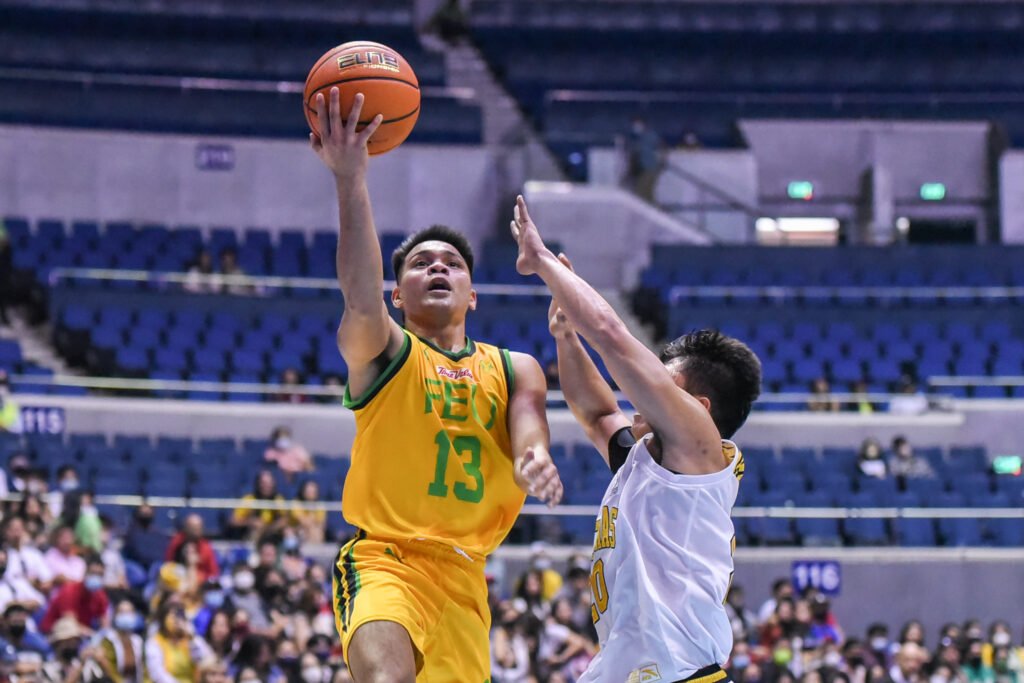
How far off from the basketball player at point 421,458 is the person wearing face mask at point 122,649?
5667 mm

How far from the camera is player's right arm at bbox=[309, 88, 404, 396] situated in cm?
491

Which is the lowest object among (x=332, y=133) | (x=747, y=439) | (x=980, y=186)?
(x=747, y=439)

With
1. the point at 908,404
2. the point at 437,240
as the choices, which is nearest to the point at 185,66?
the point at 908,404

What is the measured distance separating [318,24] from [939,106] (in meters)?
11.1

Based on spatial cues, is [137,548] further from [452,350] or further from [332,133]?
[332,133]

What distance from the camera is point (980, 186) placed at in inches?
1026

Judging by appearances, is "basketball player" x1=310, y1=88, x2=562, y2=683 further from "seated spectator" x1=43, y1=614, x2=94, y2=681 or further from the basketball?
"seated spectator" x1=43, y1=614, x2=94, y2=681

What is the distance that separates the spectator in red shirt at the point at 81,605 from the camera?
11141mm

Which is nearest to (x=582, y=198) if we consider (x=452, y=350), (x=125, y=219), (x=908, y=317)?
(x=908, y=317)

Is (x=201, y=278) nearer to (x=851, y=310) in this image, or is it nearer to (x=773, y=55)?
(x=851, y=310)

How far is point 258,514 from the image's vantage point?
1459 cm

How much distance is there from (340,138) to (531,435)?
51.6 inches

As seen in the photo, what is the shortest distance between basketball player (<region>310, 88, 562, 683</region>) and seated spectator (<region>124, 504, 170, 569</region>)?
7826 millimetres

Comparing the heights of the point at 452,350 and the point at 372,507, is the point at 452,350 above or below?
above
